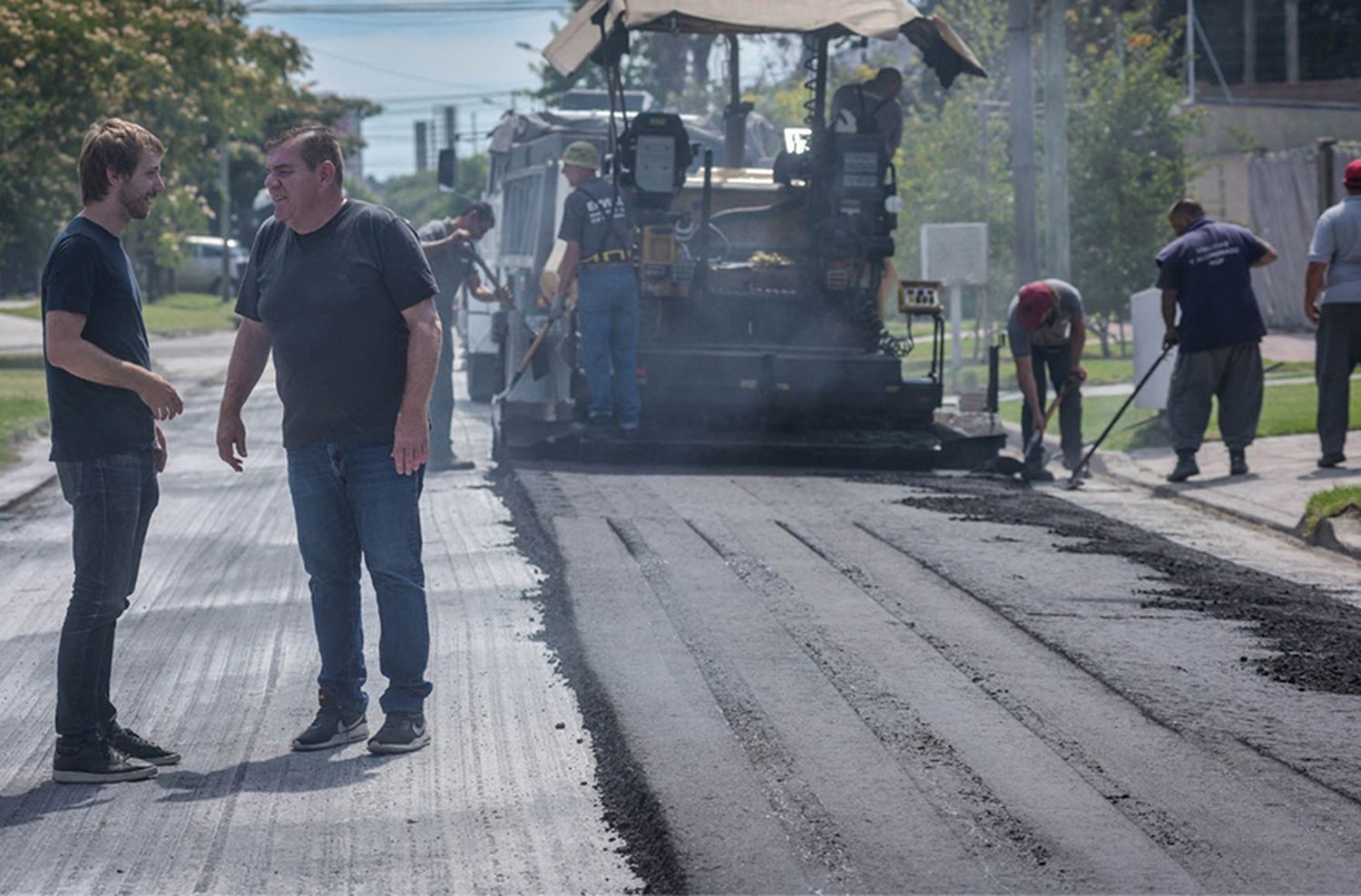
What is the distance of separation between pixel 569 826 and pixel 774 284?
9.85 meters

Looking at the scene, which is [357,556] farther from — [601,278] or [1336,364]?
[1336,364]

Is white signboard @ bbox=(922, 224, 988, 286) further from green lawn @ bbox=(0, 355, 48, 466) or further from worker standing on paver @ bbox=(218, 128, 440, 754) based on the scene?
worker standing on paver @ bbox=(218, 128, 440, 754)

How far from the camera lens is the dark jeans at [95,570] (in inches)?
236

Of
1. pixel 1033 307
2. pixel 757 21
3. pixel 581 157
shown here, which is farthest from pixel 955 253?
pixel 581 157

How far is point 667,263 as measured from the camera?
14.1 metres

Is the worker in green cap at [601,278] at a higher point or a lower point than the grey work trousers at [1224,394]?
higher

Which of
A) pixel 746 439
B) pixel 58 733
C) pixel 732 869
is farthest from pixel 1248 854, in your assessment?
pixel 746 439

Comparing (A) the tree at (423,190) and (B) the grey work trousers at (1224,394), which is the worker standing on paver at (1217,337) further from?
(A) the tree at (423,190)

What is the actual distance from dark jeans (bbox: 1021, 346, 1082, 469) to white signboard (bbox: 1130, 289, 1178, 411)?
54.5 inches

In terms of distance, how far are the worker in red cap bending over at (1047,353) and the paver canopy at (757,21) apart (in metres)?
1.75

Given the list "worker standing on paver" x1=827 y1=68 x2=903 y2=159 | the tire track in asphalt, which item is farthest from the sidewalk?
the tire track in asphalt

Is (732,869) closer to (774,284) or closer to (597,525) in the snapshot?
(597,525)

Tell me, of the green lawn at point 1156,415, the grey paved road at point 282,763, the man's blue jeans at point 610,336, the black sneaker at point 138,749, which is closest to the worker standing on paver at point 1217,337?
the green lawn at point 1156,415

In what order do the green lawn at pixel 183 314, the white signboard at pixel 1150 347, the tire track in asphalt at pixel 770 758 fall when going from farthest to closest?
1. the green lawn at pixel 183 314
2. the white signboard at pixel 1150 347
3. the tire track in asphalt at pixel 770 758
